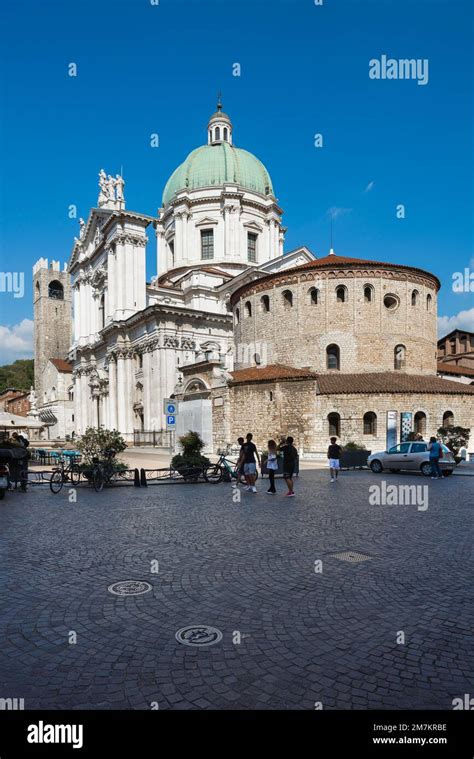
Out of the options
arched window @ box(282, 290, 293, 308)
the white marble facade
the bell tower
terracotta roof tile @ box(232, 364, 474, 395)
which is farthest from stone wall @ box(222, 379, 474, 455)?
the bell tower

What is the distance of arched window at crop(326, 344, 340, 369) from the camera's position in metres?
33.7

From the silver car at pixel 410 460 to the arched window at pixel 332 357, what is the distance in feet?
43.6

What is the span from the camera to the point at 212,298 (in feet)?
166

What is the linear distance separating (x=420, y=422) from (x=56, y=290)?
251ft

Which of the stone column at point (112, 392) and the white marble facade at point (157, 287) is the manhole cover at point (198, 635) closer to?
the white marble facade at point (157, 287)

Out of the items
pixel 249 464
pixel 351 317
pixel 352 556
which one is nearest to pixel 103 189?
pixel 351 317

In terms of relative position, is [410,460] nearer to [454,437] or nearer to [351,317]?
[454,437]

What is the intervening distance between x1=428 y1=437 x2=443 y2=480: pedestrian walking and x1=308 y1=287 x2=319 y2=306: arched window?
58.8ft

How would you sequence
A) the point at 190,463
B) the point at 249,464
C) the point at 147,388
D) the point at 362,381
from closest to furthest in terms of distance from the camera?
the point at 249,464
the point at 190,463
the point at 362,381
the point at 147,388

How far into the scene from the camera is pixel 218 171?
57.8 meters

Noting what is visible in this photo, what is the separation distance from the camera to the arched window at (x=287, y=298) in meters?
34.9

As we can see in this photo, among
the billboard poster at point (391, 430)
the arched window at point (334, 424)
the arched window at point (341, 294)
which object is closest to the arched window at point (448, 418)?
the billboard poster at point (391, 430)
